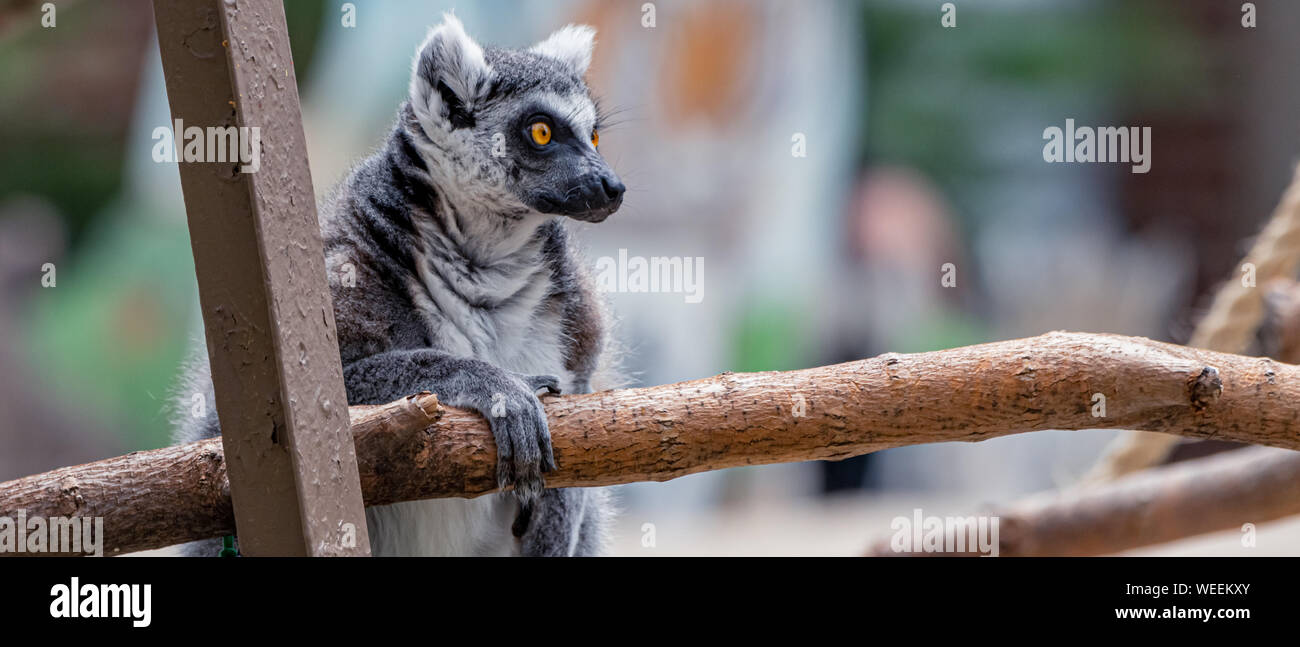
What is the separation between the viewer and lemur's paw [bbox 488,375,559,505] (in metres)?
1.45

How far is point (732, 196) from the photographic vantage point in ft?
14.8

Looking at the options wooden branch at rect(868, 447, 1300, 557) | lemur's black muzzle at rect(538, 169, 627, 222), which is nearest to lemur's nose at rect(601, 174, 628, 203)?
lemur's black muzzle at rect(538, 169, 627, 222)

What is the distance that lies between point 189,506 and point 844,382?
3.09 feet

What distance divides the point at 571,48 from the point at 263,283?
1353 millimetres

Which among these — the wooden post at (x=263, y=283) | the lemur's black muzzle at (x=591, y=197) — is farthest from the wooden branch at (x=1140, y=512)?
the wooden post at (x=263, y=283)

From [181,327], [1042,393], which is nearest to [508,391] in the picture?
[1042,393]

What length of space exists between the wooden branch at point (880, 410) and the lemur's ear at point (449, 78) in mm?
810

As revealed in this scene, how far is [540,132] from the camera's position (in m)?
2.08

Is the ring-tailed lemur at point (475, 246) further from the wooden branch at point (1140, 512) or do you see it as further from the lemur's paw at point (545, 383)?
the wooden branch at point (1140, 512)

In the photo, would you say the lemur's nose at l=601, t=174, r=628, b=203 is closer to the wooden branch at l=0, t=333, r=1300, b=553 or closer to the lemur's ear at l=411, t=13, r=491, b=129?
the lemur's ear at l=411, t=13, r=491, b=129

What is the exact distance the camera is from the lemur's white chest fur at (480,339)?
6.31ft

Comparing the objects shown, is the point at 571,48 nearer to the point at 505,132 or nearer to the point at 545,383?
the point at 505,132
